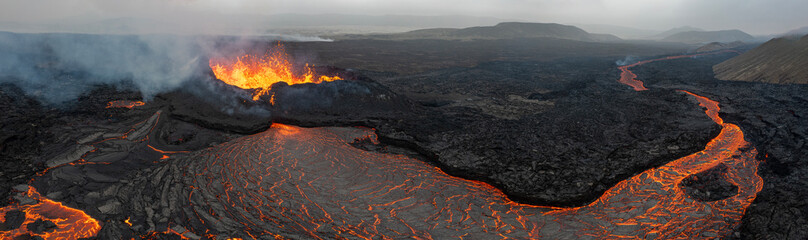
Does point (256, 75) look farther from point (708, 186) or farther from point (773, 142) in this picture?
point (773, 142)

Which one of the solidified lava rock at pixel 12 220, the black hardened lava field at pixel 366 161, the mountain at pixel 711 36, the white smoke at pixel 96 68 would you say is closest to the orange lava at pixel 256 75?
the black hardened lava field at pixel 366 161

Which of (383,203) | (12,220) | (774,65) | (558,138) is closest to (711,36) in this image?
(774,65)

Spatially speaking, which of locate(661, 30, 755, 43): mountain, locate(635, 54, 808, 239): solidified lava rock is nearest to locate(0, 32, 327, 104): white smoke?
locate(635, 54, 808, 239): solidified lava rock

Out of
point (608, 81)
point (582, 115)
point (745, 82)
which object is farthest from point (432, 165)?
point (745, 82)

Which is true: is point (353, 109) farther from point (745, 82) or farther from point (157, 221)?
point (745, 82)

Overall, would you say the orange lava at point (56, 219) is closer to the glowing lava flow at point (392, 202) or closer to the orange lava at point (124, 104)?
the glowing lava flow at point (392, 202)
